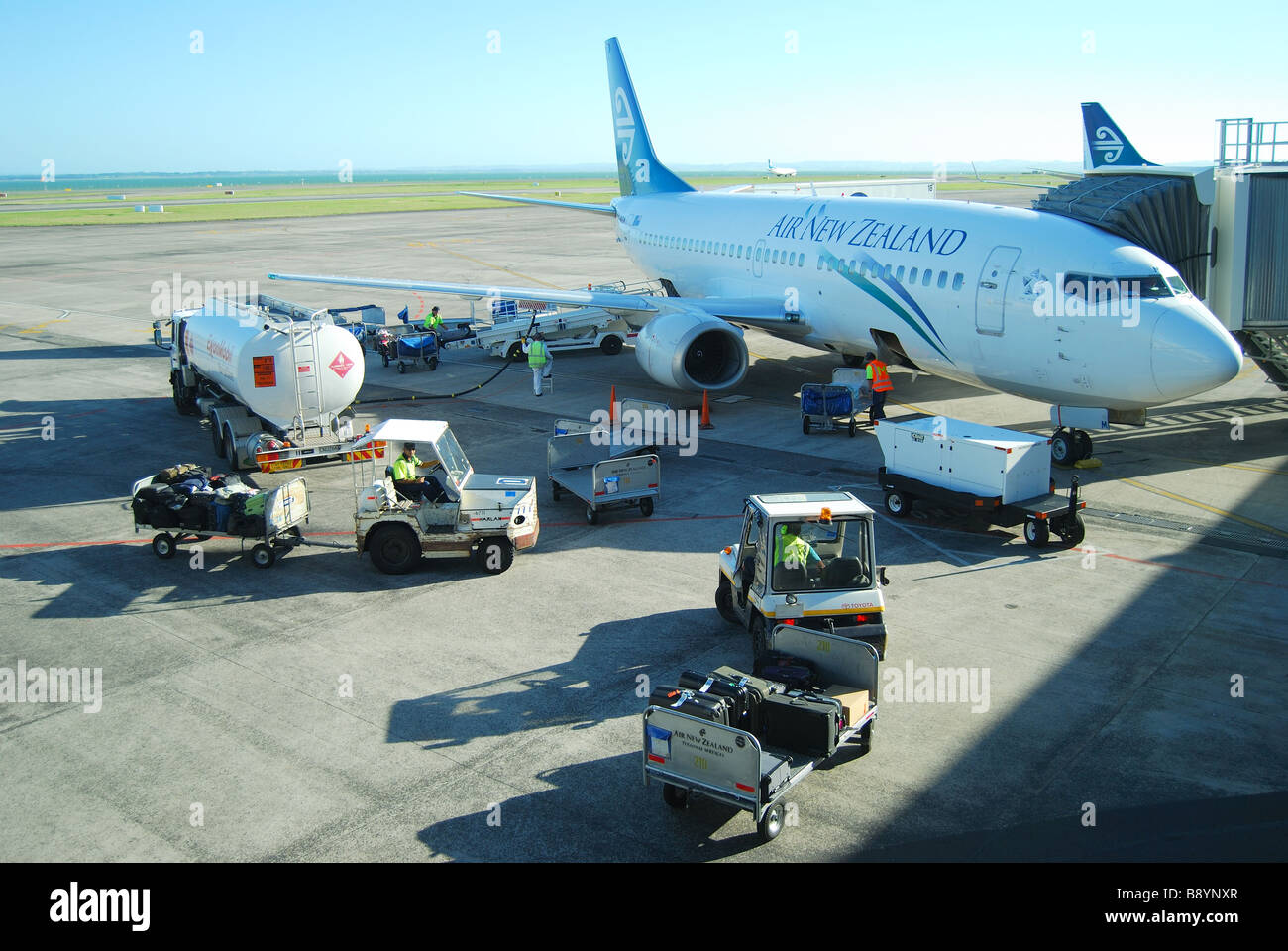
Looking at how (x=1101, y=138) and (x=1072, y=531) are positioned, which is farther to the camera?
(x=1101, y=138)

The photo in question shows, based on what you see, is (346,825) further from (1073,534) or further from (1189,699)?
(1073,534)

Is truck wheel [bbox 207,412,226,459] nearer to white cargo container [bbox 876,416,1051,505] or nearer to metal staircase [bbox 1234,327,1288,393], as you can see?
white cargo container [bbox 876,416,1051,505]

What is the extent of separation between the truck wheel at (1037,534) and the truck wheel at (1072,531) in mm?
273

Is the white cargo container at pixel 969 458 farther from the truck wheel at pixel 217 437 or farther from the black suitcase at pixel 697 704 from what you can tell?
the truck wheel at pixel 217 437

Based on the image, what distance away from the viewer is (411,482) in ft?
58.8

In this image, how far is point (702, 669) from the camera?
13891mm

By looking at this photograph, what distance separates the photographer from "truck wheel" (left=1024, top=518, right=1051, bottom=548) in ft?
58.9

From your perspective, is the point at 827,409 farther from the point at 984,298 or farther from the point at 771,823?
the point at 771,823

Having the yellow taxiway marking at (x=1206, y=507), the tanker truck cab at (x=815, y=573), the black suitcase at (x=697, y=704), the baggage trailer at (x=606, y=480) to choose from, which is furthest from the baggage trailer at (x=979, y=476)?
the black suitcase at (x=697, y=704)

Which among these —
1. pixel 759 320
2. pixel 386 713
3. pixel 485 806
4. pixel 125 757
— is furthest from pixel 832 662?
pixel 759 320

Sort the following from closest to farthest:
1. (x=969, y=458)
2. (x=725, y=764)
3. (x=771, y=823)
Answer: (x=725, y=764)
(x=771, y=823)
(x=969, y=458)

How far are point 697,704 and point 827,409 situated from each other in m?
15.9

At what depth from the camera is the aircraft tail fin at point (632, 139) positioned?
128ft

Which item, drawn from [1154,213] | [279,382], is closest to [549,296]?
[279,382]
